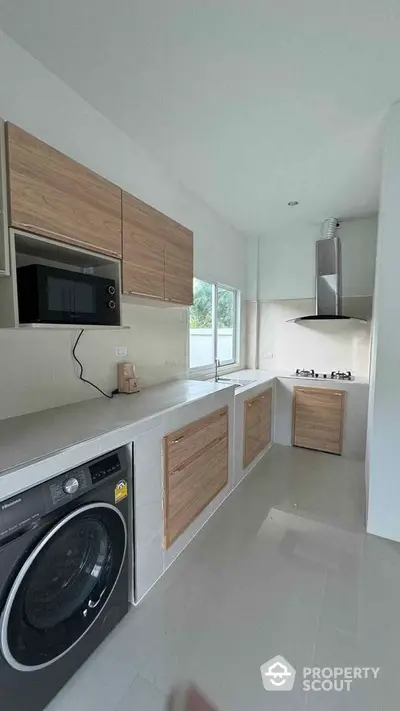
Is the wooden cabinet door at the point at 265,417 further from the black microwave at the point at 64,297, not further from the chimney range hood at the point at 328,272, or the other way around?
the black microwave at the point at 64,297

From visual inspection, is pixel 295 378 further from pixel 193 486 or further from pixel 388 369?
pixel 193 486

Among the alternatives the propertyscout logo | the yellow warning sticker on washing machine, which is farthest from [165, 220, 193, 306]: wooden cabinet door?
the propertyscout logo

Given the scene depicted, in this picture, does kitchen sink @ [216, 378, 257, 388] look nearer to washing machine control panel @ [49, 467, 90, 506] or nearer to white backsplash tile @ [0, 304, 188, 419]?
white backsplash tile @ [0, 304, 188, 419]

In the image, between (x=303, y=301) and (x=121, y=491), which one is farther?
(x=303, y=301)

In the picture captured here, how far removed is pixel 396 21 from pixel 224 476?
9.46 feet

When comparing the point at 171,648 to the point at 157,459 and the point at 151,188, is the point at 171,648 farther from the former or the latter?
the point at 151,188

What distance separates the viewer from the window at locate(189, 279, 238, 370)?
346cm

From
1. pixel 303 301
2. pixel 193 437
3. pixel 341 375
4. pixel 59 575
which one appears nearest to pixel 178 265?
pixel 193 437

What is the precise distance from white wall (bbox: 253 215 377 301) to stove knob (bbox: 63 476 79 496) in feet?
12.4

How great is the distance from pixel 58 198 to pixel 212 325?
2.57 m

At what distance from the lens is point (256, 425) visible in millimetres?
3211

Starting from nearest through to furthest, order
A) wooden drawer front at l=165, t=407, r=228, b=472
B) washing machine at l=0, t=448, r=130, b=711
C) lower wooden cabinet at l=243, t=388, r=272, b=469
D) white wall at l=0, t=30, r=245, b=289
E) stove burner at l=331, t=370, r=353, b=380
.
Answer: washing machine at l=0, t=448, r=130, b=711 → white wall at l=0, t=30, r=245, b=289 → wooden drawer front at l=165, t=407, r=228, b=472 → lower wooden cabinet at l=243, t=388, r=272, b=469 → stove burner at l=331, t=370, r=353, b=380

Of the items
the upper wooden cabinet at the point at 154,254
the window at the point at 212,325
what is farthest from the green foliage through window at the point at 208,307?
the upper wooden cabinet at the point at 154,254

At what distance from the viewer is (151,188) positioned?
2.51 metres
